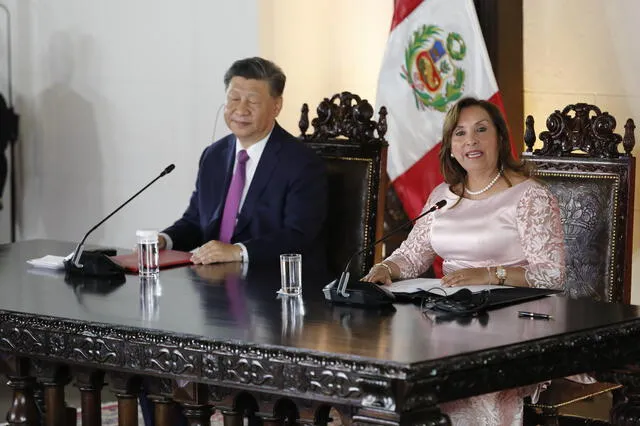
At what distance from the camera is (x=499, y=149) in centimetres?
363

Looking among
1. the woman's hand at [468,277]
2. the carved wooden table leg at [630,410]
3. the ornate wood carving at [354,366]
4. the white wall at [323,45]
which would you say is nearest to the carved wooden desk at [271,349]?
the ornate wood carving at [354,366]

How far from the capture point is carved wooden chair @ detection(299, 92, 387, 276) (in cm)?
405

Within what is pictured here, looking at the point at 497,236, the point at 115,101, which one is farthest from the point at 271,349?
the point at 115,101

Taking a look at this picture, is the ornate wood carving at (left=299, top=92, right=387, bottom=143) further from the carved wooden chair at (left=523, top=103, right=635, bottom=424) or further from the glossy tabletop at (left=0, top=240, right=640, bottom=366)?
the glossy tabletop at (left=0, top=240, right=640, bottom=366)

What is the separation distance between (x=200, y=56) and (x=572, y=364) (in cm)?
381

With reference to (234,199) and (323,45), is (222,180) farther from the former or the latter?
(323,45)

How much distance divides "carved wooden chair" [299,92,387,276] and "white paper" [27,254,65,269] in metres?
0.94

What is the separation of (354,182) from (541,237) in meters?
0.89

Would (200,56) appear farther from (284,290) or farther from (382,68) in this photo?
(284,290)

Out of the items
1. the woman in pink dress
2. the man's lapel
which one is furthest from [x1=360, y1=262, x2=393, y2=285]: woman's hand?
the man's lapel

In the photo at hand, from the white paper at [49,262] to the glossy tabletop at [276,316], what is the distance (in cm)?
12

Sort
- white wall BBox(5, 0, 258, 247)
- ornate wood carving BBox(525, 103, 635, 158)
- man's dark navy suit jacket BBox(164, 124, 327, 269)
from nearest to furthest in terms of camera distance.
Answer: ornate wood carving BBox(525, 103, 635, 158), man's dark navy suit jacket BBox(164, 124, 327, 269), white wall BBox(5, 0, 258, 247)

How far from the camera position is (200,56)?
602 centimetres

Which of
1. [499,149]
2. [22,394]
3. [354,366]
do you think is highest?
[499,149]
